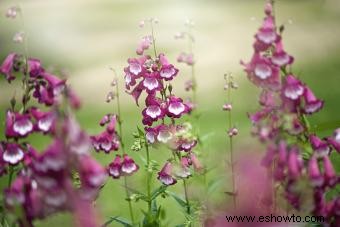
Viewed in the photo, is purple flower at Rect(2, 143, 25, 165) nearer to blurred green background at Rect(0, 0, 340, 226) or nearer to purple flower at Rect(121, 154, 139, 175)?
purple flower at Rect(121, 154, 139, 175)

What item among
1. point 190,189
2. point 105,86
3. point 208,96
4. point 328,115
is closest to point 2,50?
Result: point 105,86

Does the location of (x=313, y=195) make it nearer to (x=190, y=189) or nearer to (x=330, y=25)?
(x=190, y=189)

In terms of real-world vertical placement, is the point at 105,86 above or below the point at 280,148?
below

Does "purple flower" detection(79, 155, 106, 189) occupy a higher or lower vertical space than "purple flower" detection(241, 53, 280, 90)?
lower

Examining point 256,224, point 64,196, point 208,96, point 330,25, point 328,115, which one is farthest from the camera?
point 330,25

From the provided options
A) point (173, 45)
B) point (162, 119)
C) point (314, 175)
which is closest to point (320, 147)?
point (314, 175)

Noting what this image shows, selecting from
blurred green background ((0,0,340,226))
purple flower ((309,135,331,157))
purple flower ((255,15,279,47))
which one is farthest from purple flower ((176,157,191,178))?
blurred green background ((0,0,340,226))
